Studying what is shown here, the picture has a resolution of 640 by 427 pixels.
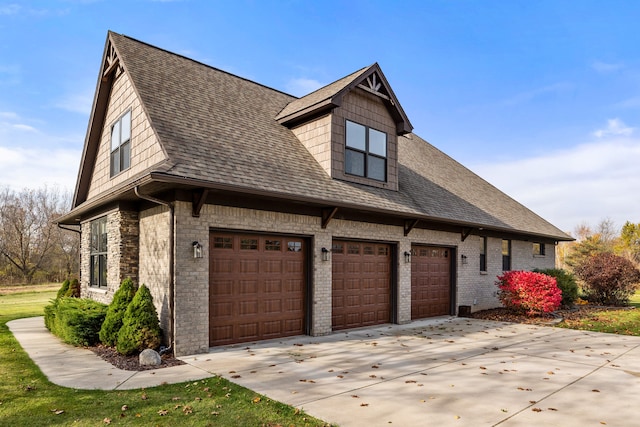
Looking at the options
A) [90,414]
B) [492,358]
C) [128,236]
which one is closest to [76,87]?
[128,236]

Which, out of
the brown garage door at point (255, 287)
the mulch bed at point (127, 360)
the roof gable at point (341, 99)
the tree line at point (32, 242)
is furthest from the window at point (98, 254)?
the tree line at point (32, 242)

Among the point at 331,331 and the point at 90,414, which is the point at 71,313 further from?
the point at 331,331

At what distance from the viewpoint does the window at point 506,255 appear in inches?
738

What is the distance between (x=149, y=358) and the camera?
25.2ft

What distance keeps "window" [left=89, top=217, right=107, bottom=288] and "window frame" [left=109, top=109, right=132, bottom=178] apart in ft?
4.96

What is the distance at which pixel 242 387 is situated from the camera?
20.7 ft

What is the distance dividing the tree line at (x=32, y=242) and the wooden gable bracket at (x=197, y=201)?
34.4 meters

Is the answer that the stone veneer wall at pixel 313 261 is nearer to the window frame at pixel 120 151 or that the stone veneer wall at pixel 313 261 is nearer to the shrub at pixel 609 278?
the window frame at pixel 120 151

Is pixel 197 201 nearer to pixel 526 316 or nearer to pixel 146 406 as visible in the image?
pixel 146 406

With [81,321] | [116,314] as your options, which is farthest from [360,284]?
[81,321]

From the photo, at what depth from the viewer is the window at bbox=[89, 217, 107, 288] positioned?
39.0 ft

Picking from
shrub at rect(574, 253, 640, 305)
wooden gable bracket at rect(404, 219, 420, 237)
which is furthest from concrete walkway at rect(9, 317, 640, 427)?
shrub at rect(574, 253, 640, 305)

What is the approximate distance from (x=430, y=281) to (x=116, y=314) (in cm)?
1026

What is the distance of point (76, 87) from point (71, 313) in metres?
8.78
